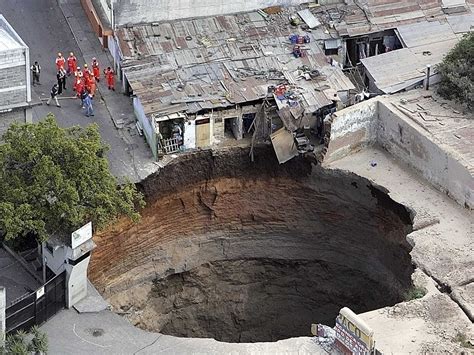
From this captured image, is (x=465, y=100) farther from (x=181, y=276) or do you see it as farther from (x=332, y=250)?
(x=181, y=276)

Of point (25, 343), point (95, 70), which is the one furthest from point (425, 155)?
point (25, 343)

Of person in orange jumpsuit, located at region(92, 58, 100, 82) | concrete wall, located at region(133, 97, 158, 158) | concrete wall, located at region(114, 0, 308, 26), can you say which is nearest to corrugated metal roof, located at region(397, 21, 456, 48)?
concrete wall, located at region(114, 0, 308, 26)

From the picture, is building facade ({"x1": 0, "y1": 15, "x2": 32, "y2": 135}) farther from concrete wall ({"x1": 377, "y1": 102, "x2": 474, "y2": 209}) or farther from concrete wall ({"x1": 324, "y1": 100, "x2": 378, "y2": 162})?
concrete wall ({"x1": 377, "y1": 102, "x2": 474, "y2": 209})

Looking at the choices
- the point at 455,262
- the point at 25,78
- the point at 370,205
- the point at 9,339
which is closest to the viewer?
the point at 9,339

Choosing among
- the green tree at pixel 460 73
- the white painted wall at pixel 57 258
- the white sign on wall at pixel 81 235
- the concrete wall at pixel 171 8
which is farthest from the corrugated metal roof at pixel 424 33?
the white painted wall at pixel 57 258

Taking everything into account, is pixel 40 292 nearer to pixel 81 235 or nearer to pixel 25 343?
pixel 25 343

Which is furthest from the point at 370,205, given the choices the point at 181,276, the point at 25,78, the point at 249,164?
the point at 25,78
